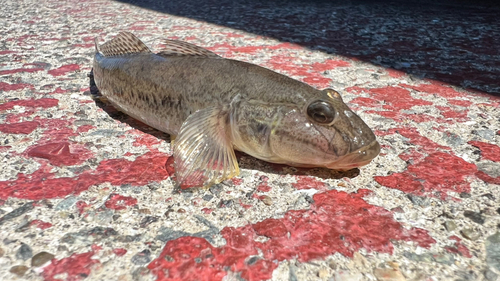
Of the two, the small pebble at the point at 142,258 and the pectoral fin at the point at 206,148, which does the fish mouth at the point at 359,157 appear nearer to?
the pectoral fin at the point at 206,148

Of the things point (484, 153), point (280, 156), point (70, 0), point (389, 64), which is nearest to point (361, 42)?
point (389, 64)

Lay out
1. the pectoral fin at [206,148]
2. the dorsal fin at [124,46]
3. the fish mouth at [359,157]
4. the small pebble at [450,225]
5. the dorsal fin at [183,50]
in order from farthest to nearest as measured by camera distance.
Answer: the dorsal fin at [124,46] < the dorsal fin at [183,50] < the pectoral fin at [206,148] < the fish mouth at [359,157] < the small pebble at [450,225]

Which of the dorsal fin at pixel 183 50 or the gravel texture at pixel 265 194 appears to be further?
the dorsal fin at pixel 183 50

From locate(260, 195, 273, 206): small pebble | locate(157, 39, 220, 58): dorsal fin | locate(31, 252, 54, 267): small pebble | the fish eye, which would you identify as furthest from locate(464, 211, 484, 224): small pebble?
locate(31, 252, 54, 267): small pebble

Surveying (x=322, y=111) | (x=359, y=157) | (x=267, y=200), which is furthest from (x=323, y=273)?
(x=322, y=111)

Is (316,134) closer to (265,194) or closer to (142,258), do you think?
(265,194)

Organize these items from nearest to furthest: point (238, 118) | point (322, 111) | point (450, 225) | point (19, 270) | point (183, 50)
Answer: point (19, 270) < point (450, 225) < point (322, 111) < point (238, 118) < point (183, 50)

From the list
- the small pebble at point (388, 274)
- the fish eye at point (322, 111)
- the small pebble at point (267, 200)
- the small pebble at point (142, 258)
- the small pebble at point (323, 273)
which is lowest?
the small pebble at point (142, 258)

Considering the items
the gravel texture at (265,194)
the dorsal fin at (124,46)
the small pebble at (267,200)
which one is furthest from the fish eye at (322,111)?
the dorsal fin at (124,46)

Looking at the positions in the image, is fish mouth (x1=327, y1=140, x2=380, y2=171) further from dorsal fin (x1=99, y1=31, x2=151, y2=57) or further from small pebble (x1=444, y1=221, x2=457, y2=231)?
dorsal fin (x1=99, y1=31, x2=151, y2=57)
